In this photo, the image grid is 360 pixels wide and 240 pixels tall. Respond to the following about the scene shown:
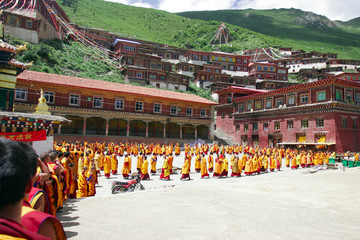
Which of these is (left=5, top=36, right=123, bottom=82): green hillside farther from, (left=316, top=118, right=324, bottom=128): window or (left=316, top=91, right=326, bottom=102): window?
(left=316, top=118, right=324, bottom=128): window

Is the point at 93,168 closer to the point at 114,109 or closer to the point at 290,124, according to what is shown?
the point at 114,109

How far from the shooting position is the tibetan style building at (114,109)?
28375 mm

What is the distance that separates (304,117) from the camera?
30.8 meters

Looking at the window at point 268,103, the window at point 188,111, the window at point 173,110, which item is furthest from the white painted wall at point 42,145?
the window at point 268,103

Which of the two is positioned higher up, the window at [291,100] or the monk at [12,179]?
the window at [291,100]

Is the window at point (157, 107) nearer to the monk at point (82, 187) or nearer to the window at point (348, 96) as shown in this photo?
the window at point (348, 96)

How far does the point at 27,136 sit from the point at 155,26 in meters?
111

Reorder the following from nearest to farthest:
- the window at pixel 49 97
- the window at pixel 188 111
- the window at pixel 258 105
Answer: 1. the window at pixel 49 97
2. the window at pixel 258 105
3. the window at pixel 188 111

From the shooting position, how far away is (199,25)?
117438mm

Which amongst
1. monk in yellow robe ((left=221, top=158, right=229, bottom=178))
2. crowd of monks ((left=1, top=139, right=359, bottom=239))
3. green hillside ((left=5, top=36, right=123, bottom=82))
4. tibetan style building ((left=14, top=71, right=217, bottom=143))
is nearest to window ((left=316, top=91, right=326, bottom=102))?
crowd of monks ((left=1, top=139, right=359, bottom=239))

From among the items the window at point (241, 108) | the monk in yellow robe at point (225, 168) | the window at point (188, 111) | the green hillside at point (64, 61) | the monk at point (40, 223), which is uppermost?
the green hillside at point (64, 61)

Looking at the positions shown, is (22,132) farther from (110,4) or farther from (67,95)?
(110,4)

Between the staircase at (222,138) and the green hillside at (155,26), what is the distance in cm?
5524

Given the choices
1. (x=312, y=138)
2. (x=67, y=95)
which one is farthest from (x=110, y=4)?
(x=312, y=138)
